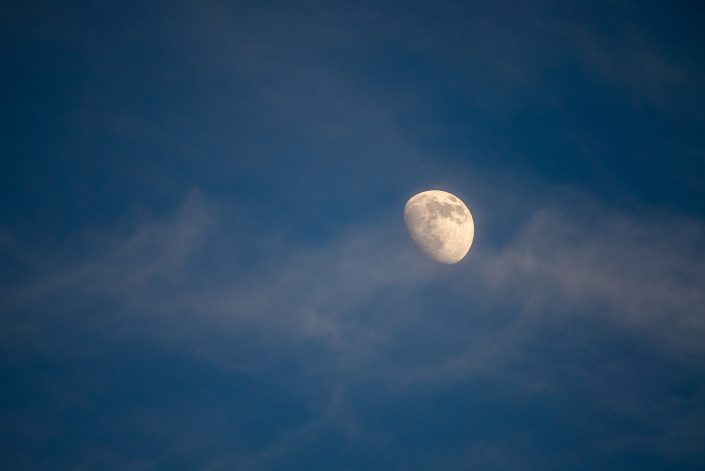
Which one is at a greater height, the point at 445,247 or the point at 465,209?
the point at 465,209

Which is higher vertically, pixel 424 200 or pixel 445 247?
pixel 424 200

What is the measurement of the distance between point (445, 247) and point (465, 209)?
4606 millimetres

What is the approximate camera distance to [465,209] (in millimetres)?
34031

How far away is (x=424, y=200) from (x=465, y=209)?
169 inches

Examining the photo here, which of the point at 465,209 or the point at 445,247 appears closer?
Result: the point at 445,247

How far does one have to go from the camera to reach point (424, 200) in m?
32.5

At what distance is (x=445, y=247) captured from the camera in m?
31.9

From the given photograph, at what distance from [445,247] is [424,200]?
438 centimetres
